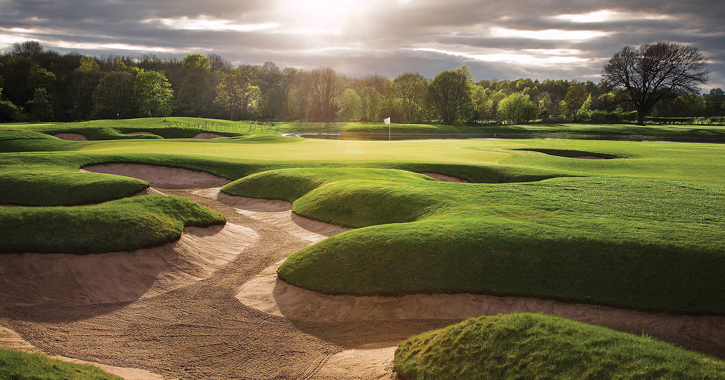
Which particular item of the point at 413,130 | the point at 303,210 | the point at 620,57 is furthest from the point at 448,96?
the point at 303,210

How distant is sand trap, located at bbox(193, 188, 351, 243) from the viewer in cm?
1873

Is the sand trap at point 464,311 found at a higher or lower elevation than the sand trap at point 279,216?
lower

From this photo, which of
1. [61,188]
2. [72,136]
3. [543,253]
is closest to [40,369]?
[543,253]

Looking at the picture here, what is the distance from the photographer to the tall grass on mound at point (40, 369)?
7094 mm

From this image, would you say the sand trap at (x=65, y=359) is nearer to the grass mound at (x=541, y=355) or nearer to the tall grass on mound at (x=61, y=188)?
the grass mound at (x=541, y=355)

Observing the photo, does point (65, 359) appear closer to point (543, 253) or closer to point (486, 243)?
Result: point (486, 243)

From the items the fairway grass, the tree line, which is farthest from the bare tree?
the fairway grass

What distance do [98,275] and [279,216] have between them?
31.0 ft

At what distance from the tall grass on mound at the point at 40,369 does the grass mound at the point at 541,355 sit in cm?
552

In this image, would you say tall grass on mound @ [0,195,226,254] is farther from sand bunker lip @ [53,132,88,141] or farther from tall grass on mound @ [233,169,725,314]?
sand bunker lip @ [53,132,88,141]

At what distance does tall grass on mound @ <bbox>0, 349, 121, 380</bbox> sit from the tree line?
94.0 m

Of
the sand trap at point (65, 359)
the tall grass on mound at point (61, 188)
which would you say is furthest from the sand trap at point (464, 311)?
the tall grass on mound at point (61, 188)

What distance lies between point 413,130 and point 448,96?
65.7 ft

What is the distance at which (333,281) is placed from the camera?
12.4 metres
